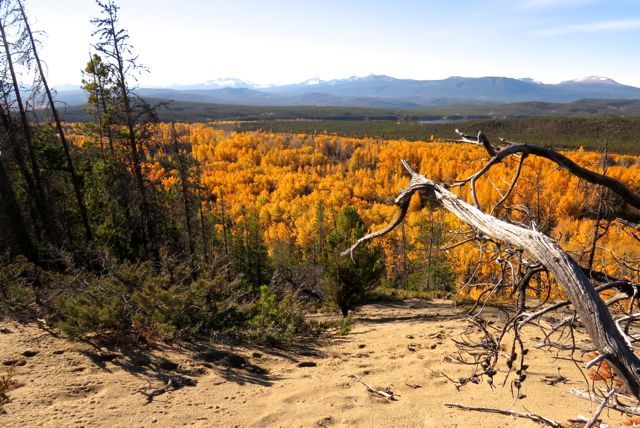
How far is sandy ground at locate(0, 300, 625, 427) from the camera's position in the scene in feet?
15.8

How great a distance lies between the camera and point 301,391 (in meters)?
5.69

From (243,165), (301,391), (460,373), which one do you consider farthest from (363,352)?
(243,165)

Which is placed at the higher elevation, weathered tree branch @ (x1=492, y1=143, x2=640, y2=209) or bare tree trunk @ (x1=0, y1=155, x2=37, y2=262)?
weathered tree branch @ (x1=492, y1=143, x2=640, y2=209)

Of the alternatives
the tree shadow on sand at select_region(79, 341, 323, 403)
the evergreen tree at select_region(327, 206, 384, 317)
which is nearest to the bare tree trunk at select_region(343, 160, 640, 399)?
the tree shadow on sand at select_region(79, 341, 323, 403)

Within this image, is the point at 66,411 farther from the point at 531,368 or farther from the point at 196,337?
the point at 531,368

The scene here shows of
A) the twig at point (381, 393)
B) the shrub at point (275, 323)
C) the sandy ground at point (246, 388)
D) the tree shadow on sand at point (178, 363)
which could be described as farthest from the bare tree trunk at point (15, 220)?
the twig at point (381, 393)

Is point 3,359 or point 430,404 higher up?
point 3,359

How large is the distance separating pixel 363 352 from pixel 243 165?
359 ft

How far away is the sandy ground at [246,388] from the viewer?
15.8 feet

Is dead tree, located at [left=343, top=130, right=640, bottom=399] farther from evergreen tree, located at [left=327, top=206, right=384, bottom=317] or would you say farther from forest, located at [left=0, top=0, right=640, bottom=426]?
evergreen tree, located at [left=327, top=206, right=384, bottom=317]

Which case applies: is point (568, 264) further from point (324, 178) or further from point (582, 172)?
point (324, 178)

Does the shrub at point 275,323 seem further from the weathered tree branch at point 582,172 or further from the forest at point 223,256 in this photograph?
the weathered tree branch at point 582,172

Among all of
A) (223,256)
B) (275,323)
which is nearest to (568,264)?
(275,323)

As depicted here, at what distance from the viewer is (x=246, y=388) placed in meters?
5.80
